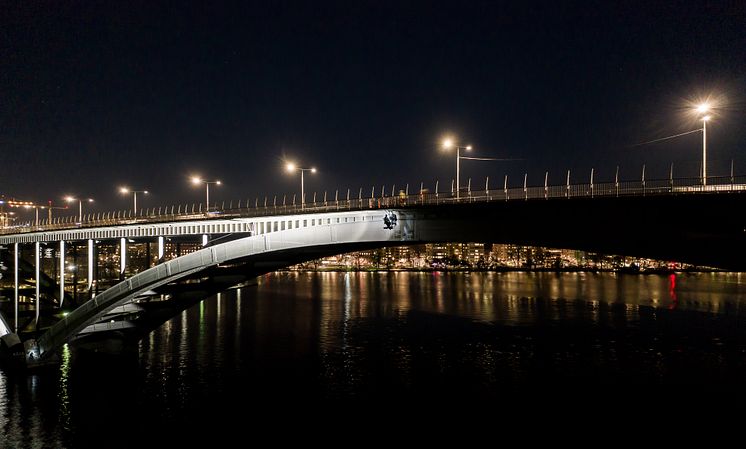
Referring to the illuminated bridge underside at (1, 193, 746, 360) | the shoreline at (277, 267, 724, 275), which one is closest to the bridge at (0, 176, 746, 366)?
the illuminated bridge underside at (1, 193, 746, 360)

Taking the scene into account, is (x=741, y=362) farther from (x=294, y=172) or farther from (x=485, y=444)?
(x=294, y=172)

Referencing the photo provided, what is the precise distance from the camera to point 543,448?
2219 cm

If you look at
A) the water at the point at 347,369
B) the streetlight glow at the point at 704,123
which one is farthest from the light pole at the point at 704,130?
the water at the point at 347,369

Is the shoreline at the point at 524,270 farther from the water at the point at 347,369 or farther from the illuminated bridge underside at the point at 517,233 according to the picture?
the illuminated bridge underside at the point at 517,233

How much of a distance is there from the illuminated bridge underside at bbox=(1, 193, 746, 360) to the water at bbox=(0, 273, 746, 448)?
588 cm

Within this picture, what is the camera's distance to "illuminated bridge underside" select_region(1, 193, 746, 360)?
18797 mm

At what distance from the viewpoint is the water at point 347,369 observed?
1000 inches

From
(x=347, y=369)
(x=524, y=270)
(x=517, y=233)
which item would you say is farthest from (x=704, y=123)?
(x=524, y=270)

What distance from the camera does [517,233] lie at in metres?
23.0

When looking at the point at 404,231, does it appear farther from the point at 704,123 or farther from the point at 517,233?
the point at 704,123

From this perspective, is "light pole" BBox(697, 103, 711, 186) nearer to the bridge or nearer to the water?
the bridge

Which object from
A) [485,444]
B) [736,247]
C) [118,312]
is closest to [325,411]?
[485,444]

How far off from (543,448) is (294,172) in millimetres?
23767

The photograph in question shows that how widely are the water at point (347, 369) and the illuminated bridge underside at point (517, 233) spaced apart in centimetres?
588
